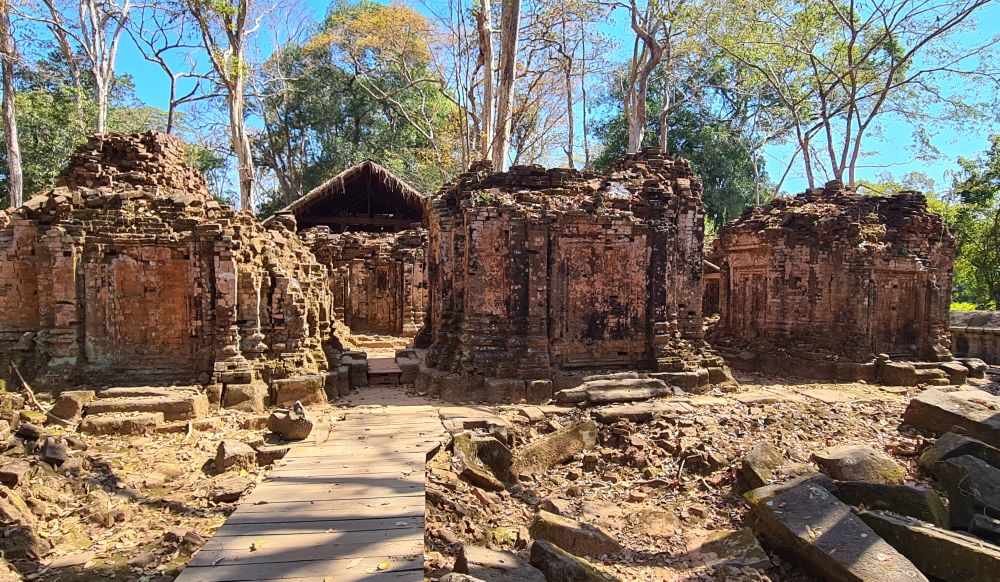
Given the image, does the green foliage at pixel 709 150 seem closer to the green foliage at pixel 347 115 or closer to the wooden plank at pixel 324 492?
the green foliage at pixel 347 115

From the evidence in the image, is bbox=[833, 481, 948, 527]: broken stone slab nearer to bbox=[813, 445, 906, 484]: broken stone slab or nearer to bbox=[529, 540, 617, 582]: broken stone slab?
bbox=[813, 445, 906, 484]: broken stone slab

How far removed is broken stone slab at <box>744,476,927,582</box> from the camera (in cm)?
419

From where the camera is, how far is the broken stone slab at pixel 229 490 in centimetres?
539

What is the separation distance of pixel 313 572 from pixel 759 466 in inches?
201

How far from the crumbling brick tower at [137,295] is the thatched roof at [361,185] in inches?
413

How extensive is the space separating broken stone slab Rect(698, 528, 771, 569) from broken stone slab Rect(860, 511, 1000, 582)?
1122mm

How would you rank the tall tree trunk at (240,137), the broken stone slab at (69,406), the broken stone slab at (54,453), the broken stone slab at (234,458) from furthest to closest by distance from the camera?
the tall tree trunk at (240,137) < the broken stone slab at (69,406) < the broken stone slab at (234,458) < the broken stone slab at (54,453)

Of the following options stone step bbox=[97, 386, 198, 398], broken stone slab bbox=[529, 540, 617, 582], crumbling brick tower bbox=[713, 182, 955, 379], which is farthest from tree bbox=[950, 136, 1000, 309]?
Result: stone step bbox=[97, 386, 198, 398]

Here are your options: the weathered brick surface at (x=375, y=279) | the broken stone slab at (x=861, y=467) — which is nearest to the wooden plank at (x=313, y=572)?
the broken stone slab at (x=861, y=467)

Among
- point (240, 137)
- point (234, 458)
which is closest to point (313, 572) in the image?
point (234, 458)

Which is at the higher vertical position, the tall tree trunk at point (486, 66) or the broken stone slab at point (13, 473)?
the tall tree trunk at point (486, 66)

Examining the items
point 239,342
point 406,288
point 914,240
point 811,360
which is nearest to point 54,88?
point 406,288

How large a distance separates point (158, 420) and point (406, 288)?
10.7m

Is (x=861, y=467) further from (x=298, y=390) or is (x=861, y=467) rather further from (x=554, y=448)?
(x=298, y=390)
